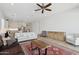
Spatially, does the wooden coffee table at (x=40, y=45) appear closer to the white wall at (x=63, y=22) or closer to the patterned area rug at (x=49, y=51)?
the patterned area rug at (x=49, y=51)

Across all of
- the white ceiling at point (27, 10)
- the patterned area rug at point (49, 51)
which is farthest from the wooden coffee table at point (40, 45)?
the white ceiling at point (27, 10)

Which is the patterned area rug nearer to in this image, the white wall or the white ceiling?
the white wall

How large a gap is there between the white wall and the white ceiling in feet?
0.26

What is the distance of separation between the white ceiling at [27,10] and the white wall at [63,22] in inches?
3.1

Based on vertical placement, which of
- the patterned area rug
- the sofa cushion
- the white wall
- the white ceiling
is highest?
the white ceiling

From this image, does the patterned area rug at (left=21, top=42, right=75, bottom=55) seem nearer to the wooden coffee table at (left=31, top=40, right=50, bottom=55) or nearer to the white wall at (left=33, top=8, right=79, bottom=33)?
the wooden coffee table at (left=31, top=40, right=50, bottom=55)

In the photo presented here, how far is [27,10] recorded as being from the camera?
68.2 inches

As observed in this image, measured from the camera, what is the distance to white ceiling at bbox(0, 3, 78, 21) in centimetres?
171

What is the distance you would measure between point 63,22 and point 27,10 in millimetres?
609

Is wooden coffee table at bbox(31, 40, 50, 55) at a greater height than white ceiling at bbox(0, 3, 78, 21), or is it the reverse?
white ceiling at bbox(0, 3, 78, 21)

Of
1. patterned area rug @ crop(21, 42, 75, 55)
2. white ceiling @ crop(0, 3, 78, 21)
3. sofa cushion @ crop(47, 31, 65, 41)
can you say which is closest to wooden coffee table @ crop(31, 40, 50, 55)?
patterned area rug @ crop(21, 42, 75, 55)

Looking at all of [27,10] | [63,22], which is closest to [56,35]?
[63,22]
